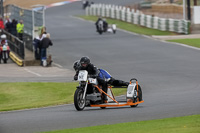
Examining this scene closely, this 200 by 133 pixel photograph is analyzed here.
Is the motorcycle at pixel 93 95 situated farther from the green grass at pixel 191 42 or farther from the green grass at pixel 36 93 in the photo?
the green grass at pixel 191 42

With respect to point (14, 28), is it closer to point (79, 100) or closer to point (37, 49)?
point (37, 49)

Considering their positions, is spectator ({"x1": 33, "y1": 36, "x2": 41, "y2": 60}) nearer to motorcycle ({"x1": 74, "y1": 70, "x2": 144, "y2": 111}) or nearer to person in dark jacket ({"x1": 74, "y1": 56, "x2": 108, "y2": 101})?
motorcycle ({"x1": 74, "y1": 70, "x2": 144, "y2": 111})

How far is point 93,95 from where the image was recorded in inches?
520

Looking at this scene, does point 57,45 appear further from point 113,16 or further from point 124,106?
point 124,106

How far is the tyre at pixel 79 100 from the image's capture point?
1273 centimetres

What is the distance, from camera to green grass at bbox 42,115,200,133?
31.4 ft

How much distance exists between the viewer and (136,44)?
3538 centimetres

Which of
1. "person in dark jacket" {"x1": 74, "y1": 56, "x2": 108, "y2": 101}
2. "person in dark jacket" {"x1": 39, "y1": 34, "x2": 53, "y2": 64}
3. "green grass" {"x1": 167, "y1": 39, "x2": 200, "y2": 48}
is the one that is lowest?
"green grass" {"x1": 167, "y1": 39, "x2": 200, "y2": 48}

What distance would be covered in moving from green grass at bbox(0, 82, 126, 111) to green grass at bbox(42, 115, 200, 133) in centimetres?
573

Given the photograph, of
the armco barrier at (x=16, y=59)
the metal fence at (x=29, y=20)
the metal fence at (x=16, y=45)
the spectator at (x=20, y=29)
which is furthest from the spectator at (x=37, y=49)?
the spectator at (x=20, y=29)

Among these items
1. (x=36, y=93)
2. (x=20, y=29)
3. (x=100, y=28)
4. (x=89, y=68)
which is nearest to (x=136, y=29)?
(x=100, y=28)

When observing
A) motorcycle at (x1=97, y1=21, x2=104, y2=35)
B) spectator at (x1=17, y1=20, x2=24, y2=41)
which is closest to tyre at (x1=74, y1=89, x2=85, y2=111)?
spectator at (x1=17, y1=20, x2=24, y2=41)

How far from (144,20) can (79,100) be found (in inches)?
1310

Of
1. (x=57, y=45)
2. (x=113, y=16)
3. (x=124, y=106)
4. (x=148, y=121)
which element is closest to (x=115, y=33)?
(x=57, y=45)
